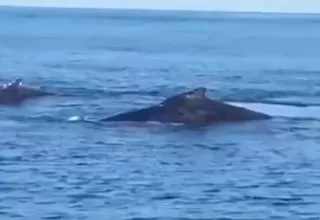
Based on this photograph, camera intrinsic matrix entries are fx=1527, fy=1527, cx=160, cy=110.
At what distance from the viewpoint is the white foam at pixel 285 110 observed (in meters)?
47.4

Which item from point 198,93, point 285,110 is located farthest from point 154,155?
point 285,110

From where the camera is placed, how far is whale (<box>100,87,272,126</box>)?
42.8m

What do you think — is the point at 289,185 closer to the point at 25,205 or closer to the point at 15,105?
→ the point at 25,205

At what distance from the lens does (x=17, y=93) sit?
170 feet

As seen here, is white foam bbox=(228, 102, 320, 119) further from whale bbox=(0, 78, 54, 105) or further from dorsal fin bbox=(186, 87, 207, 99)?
whale bbox=(0, 78, 54, 105)

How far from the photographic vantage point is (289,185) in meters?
32.2

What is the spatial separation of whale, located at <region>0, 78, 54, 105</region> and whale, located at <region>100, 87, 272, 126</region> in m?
7.33

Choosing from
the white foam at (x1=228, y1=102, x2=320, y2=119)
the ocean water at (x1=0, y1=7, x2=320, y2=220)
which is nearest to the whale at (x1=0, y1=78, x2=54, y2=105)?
the ocean water at (x1=0, y1=7, x2=320, y2=220)

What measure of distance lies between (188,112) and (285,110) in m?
6.93

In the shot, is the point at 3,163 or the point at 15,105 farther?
the point at 15,105

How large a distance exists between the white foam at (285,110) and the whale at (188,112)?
3455 mm

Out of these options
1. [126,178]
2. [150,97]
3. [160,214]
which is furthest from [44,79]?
[160,214]

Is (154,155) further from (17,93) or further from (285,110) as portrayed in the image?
(17,93)

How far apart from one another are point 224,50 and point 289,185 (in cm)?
7155
